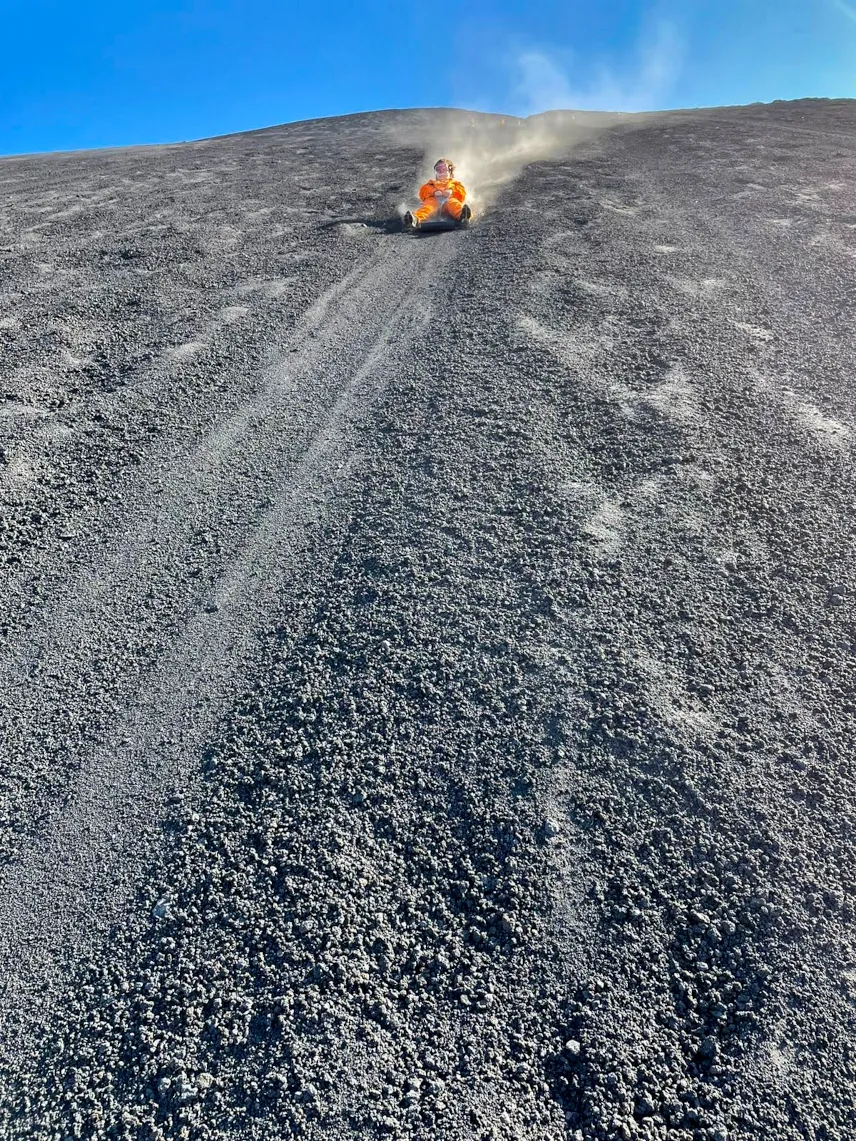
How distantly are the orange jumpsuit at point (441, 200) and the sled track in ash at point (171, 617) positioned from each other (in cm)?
459

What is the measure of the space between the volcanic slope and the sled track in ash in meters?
0.02

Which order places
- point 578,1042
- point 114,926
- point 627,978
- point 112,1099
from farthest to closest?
point 114,926
point 627,978
point 578,1042
point 112,1099

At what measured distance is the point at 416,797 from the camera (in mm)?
2885

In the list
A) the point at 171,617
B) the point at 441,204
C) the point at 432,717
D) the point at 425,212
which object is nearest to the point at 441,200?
the point at 441,204

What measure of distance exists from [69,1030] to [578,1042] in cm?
171

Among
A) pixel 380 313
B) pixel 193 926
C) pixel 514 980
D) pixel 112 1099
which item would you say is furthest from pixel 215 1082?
pixel 380 313

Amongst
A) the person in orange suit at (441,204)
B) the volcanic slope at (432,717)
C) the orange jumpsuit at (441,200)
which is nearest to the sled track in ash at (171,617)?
the volcanic slope at (432,717)

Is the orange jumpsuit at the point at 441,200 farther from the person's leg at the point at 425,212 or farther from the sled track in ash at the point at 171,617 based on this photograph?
the sled track in ash at the point at 171,617

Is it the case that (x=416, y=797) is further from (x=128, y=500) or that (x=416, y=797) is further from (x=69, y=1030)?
(x=128, y=500)

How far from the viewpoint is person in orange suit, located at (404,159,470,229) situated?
10234mm

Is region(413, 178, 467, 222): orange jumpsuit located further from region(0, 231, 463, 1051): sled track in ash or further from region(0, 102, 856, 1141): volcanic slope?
region(0, 231, 463, 1051): sled track in ash

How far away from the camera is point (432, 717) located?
10.6 feet

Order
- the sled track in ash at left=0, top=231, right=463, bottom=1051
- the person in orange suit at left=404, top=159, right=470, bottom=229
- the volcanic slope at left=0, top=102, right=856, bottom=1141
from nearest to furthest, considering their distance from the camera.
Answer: the volcanic slope at left=0, top=102, right=856, bottom=1141, the sled track in ash at left=0, top=231, right=463, bottom=1051, the person in orange suit at left=404, top=159, right=470, bottom=229

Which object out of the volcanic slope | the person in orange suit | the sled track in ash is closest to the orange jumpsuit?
the person in orange suit
